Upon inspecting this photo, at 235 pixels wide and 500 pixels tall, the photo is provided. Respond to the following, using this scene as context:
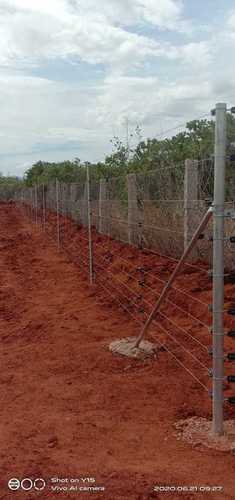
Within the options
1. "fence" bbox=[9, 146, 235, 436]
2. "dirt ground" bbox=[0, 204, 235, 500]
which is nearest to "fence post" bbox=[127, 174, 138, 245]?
"fence" bbox=[9, 146, 235, 436]

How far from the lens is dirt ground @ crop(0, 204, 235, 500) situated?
321 cm

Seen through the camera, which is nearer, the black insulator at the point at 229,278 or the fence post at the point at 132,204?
the black insulator at the point at 229,278

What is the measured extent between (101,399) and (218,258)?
5.92 feet

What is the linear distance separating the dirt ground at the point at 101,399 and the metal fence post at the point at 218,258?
1.22 feet

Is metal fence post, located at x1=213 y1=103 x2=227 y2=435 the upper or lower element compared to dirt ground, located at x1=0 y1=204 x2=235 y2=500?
upper

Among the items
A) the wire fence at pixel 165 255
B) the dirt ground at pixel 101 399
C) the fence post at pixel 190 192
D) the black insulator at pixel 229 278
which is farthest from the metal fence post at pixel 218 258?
the fence post at pixel 190 192

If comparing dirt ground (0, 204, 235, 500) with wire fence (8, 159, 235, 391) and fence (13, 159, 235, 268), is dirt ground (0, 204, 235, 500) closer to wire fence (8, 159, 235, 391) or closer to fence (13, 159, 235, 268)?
wire fence (8, 159, 235, 391)

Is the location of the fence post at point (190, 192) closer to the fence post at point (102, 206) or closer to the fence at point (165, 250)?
the fence at point (165, 250)

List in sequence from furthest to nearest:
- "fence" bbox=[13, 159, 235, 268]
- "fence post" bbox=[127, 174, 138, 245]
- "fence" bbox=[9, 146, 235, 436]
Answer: "fence post" bbox=[127, 174, 138, 245] → "fence" bbox=[13, 159, 235, 268] → "fence" bbox=[9, 146, 235, 436]

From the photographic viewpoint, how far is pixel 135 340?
6.02m

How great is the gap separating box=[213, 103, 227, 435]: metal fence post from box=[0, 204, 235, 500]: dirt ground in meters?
0.37

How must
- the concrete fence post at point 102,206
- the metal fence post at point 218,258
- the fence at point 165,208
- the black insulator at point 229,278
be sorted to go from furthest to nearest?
the concrete fence post at point 102,206, the fence at point 165,208, the black insulator at point 229,278, the metal fence post at point 218,258

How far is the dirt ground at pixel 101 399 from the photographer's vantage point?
321 cm

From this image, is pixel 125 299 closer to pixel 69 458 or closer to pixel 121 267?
pixel 121 267
